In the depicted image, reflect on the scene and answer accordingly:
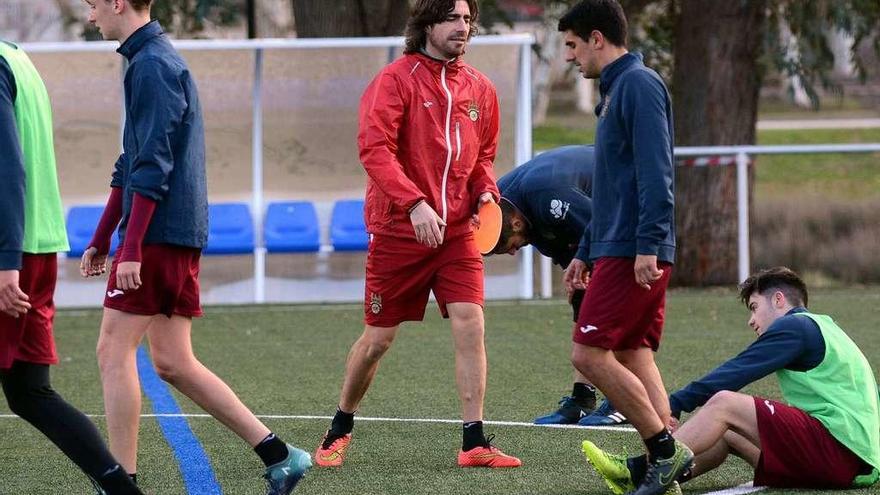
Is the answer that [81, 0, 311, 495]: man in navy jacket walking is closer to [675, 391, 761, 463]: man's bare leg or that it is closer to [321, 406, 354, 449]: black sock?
Result: [321, 406, 354, 449]: black sock

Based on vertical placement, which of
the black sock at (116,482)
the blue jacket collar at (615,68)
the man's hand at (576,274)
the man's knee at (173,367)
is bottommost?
the black sock at (116,482)

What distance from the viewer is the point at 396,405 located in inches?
335

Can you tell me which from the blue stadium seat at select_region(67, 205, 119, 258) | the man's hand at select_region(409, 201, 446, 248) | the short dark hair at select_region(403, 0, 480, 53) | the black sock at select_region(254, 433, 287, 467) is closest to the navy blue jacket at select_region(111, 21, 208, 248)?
the black sock at select_region(254, 433, 287, 467)

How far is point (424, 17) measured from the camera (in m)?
6.68

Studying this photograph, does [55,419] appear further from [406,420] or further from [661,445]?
[406,420]

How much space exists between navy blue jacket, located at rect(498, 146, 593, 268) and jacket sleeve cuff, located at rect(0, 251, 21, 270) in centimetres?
295

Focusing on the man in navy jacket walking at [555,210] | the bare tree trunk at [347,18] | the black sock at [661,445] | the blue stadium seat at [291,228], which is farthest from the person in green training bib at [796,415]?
the bare tree trunk at [347,18]

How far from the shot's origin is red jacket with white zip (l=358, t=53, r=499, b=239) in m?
6.59

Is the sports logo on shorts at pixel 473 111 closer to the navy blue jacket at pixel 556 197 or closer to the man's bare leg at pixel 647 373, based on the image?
the navy blue jacket at pixel 556 197

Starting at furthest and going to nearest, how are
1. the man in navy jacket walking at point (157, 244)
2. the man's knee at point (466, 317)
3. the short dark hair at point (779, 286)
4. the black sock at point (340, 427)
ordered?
the black sock at point (340, 427), the man's knee at point (466, 317), the short dark hair at point (779, 286), the man in navy jacket walking at point (157, 244)

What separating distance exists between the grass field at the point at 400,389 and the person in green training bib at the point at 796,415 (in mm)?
241

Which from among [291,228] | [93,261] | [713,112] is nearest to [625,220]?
[93,261]

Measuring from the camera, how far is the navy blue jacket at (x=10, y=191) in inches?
200

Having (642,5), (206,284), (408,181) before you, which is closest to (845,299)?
(642,5)
